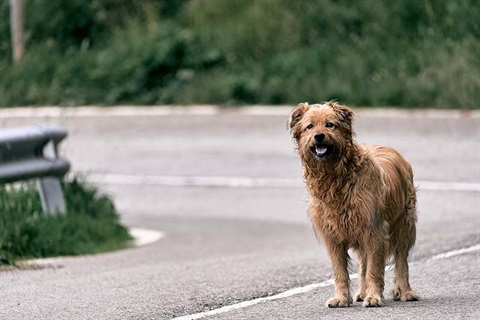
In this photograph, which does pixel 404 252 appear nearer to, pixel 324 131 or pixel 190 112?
pixel 324 131

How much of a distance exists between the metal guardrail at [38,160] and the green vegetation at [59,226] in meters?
0.18

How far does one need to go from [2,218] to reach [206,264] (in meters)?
2.20

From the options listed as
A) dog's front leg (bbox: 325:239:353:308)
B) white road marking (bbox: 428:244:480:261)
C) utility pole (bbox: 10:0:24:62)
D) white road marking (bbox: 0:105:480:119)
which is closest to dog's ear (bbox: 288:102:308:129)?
dog's front leg (bbox: 325:239:353:308)

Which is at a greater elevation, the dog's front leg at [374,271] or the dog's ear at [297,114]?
the dog's ear at [297,114]

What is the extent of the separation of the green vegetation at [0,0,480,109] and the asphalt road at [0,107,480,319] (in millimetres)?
1082

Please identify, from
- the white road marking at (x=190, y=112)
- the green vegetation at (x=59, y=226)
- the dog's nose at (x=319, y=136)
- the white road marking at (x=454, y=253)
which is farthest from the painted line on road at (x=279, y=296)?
the white road marking at (x=190, y=112)

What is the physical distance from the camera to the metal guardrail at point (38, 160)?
1291cm

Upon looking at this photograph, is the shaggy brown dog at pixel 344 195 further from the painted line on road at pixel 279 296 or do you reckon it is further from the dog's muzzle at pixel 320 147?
the painted line on road at pixel 279 296

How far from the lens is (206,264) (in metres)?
11.5

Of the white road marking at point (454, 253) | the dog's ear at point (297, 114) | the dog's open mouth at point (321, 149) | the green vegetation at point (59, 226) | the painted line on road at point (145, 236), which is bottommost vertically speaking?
the painted line on road at point (145, 236)

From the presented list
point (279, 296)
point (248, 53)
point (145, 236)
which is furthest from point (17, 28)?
point (279, 296)

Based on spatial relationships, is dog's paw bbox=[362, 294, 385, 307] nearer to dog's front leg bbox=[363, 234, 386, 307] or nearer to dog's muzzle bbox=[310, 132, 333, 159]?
dog's front leg bbox=[363, 234, 386, 307]

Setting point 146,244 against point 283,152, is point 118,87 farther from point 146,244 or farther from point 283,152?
point 146,244

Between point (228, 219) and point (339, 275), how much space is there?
658 cm
